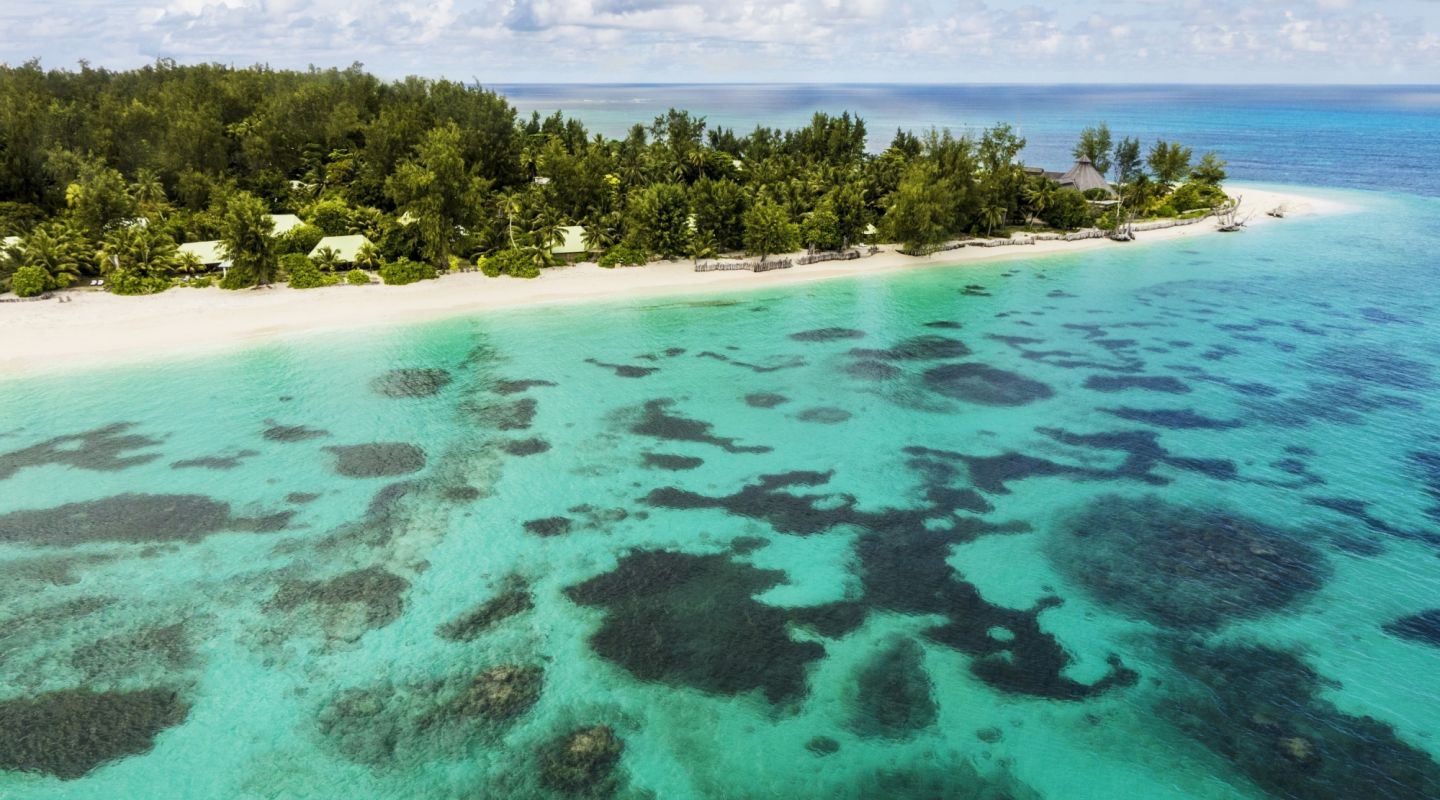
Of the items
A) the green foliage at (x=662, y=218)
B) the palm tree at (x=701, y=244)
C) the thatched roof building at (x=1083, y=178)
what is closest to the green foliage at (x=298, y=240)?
the green foliage at (x=662, y=218)

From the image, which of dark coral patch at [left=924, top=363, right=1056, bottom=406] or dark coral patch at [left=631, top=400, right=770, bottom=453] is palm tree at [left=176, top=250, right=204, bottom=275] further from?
dark coral patch at [left=924, top=363, right=1056, bottom=406]

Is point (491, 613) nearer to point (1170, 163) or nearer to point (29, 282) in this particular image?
point (29, 282)

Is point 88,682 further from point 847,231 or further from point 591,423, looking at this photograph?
point 847,231

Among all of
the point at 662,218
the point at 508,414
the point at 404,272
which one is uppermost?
the point at 662,218

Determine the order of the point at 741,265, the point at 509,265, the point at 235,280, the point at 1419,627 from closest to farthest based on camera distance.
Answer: the point at 1419,627, the point at 235,280, the point at 509,265, the point at 741,265

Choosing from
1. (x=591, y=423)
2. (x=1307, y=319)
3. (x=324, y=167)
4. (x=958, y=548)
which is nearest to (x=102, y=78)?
(x=324, y=167)

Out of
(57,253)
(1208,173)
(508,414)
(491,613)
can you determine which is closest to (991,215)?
(1208,173)
